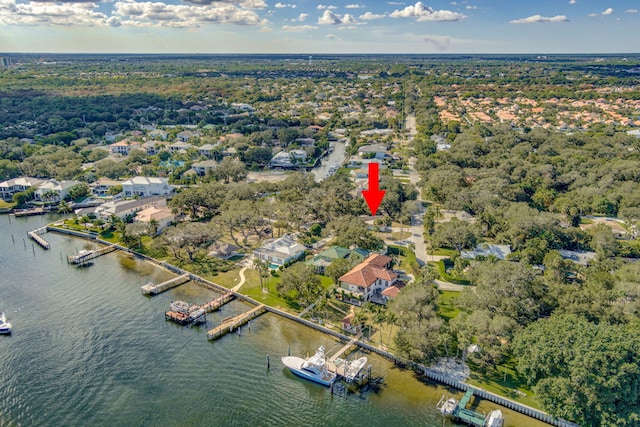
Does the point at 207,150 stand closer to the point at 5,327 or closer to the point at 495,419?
the point at 5,327

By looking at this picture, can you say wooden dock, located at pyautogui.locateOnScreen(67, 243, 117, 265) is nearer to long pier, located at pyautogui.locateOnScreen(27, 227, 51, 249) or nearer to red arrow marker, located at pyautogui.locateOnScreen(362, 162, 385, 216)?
long pier, located at pyautogui.locateOnScreen(27, 227, 51, 249)

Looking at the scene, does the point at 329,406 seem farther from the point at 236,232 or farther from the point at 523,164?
the point at 523,164

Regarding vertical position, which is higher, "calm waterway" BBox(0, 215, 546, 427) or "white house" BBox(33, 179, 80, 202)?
"white house" BBox(33, 179, 80, 202)

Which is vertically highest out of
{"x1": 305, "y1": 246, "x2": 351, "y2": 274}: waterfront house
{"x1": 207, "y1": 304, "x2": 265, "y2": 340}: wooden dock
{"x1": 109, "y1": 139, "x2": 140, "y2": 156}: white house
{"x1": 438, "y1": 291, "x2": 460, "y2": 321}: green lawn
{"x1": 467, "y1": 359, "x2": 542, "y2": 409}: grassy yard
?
{"x1": 109, "y1": 139, "x2": 140, "y2": 156}: white house

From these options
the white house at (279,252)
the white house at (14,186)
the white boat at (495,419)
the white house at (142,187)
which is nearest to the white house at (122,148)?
the white house at (14,186)

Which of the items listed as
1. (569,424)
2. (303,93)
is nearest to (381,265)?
(569,424)

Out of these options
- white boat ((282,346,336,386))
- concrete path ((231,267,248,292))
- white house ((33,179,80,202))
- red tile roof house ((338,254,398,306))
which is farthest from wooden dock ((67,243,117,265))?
white boat ((282,346,336,386))

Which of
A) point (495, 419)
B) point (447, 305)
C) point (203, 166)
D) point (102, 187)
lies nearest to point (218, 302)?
point (447, 305)

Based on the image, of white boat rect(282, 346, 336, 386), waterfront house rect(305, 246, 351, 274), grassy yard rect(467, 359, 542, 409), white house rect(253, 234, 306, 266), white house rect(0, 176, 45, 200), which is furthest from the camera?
white house rect(0, 176, 45, 200)
